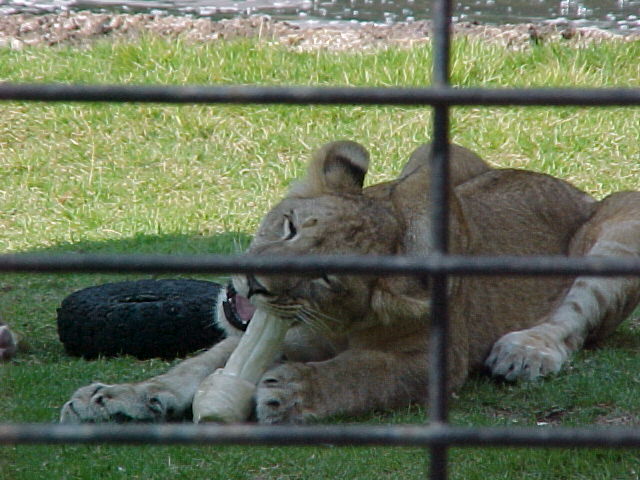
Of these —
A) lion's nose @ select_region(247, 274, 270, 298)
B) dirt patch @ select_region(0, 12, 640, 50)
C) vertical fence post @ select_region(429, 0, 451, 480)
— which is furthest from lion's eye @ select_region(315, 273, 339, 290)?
dirt patch @ select_region(0, 12, 640, 50)

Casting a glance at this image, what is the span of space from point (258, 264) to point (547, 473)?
177 centimetres

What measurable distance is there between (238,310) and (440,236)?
A: 2563 millimetres

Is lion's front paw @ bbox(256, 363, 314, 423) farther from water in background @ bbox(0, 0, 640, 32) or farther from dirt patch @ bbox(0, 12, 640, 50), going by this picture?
water in background @ bbox(0, 0, 640, 32)

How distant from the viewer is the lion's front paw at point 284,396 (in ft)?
10.8

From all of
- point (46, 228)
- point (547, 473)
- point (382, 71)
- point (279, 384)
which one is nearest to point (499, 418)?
point (547, 473)

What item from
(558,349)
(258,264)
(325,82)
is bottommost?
(558,349)

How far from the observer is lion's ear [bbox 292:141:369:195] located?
376 cm

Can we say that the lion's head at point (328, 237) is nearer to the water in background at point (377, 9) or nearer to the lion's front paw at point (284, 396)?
the lion's front paw at point (284, 396)

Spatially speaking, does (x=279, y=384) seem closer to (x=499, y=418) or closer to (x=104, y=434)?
(x=499, y=418)

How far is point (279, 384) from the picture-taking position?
336 centimetres

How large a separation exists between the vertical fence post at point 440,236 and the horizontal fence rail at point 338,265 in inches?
1.5

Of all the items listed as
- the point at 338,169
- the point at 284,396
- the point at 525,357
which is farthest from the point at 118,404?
Result: the point at 525,357

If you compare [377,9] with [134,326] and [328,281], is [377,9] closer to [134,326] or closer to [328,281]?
[134,326]

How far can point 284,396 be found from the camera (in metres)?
3.32
